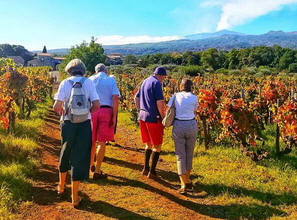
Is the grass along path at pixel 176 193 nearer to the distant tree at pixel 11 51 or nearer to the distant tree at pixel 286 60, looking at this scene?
the distant tree at pixel 286 60

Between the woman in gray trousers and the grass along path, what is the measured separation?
0.54 metres

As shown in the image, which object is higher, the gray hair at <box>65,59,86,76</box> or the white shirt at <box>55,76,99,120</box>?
the gray hair at <box>65,59,86,76</box>

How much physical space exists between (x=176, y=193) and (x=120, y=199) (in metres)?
0.96

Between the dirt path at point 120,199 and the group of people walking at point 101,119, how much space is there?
19 centimetres

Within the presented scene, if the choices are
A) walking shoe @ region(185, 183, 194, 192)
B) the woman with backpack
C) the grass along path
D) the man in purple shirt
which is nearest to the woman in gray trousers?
walking shoe @ region(185, 183, 194, 192)

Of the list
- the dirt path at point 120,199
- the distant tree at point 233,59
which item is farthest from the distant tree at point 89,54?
the dirt path at point 120,199

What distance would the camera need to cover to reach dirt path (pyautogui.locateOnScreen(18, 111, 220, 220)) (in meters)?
3.66

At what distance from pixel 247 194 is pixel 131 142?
4116 millimetres

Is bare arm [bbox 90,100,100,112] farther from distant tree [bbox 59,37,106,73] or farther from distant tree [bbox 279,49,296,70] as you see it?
distant tree [bbox 279,49,296,70]

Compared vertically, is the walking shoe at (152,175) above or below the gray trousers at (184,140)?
below

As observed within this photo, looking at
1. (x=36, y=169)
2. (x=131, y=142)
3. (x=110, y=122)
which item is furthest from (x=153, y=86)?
(x=131, y=142)

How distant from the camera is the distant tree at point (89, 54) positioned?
51.3 meters

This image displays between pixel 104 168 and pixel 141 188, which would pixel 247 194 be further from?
pixel 104 168

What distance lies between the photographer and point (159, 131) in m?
4.70
